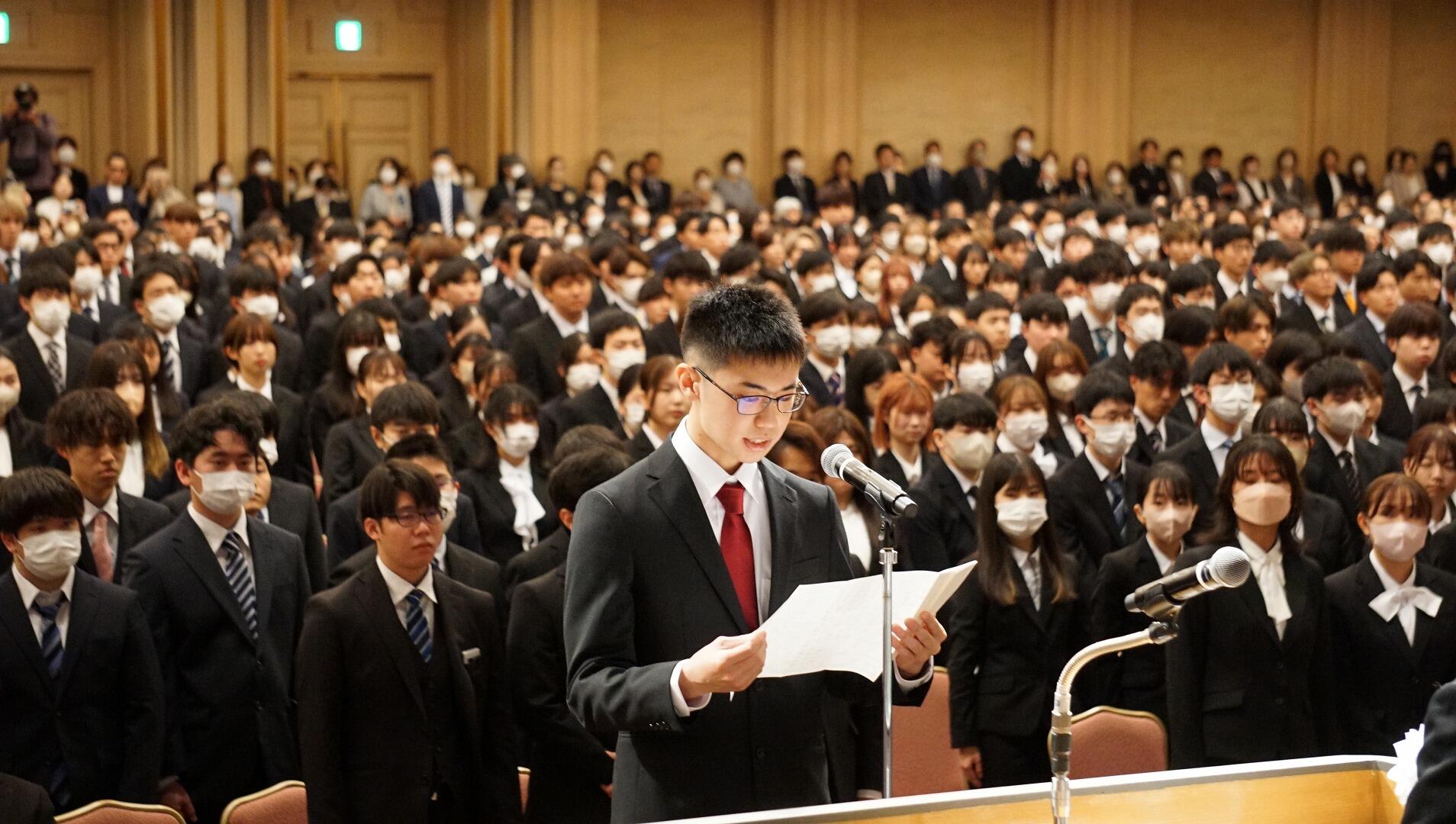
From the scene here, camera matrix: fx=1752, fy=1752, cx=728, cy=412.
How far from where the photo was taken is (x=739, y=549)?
3.37 metres

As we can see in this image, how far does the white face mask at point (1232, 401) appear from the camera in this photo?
7.39m

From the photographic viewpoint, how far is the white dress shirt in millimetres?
5055

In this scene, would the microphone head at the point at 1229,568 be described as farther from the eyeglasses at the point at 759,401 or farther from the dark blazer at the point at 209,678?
the dark blazer at the point at 209,678

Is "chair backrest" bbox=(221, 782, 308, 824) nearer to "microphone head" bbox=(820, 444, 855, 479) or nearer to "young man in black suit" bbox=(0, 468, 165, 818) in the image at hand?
"young man in black suit" bbox=(0, 468, 165, 818)

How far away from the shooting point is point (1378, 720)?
5.78m

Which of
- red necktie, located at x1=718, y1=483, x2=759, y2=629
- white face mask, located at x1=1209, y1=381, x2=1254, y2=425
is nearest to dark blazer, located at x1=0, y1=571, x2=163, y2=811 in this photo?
red necktie, located at x1=718, y1=483, x2=759, y2=629

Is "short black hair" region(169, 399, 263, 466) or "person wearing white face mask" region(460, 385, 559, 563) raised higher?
"short black hair" region(169, 399, 263, 466)

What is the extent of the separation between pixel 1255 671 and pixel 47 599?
3.65 metres

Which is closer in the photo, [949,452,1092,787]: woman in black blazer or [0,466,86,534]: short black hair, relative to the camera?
[0,466,86,534]: short black hair

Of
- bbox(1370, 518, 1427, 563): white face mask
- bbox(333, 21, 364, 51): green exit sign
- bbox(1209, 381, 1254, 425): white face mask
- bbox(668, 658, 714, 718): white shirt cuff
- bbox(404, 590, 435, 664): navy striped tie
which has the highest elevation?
bbox(333, 21, 364, 51): green exit sign

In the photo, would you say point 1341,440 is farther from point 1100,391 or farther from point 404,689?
point 404,689

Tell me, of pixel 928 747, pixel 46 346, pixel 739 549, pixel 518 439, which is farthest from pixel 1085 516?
pixel 46 346

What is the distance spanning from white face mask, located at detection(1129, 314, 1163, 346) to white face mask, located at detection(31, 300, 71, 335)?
5.61 metres

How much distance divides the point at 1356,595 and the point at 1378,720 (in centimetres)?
41
